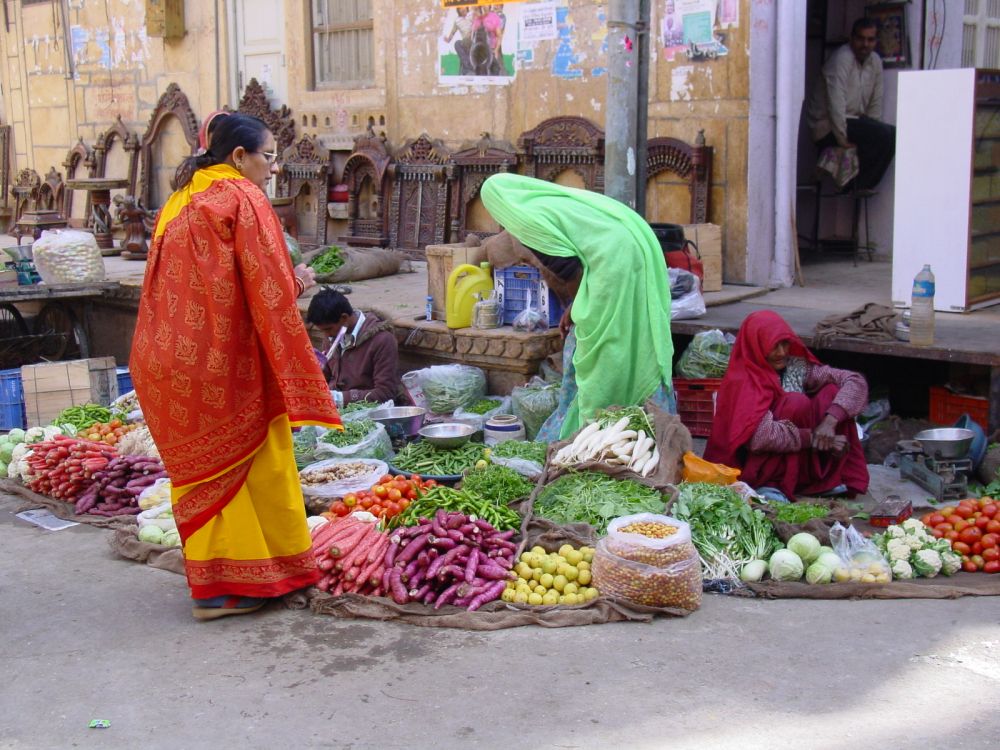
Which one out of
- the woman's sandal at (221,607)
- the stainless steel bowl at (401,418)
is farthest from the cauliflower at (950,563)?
the stainless steel bowl at (401,418)

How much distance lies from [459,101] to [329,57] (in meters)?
2.15

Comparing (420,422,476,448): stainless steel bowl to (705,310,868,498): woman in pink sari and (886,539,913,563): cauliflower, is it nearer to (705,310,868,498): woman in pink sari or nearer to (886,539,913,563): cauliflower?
(705,310,868,498): woman in pink sari

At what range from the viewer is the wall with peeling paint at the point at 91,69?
13172 mm

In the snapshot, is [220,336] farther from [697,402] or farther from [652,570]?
[697,402]

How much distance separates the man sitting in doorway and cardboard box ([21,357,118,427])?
6353 mm

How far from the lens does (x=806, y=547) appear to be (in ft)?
15.8

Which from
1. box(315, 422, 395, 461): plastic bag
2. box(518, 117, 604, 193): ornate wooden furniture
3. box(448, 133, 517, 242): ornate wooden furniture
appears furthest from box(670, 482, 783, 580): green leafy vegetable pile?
box(448, 133, 517, 242): ornate wooden furniture

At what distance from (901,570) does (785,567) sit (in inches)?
19.4

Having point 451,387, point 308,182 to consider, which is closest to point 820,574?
point 451,387

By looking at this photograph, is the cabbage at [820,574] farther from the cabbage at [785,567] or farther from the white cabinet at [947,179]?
the white cabinet at [947,179]

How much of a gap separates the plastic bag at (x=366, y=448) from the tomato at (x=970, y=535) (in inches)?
117

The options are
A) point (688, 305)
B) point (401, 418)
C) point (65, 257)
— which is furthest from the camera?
point (65, 257)

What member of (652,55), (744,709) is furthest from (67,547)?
(652,55)

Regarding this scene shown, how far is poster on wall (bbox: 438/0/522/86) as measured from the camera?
9898 mm
